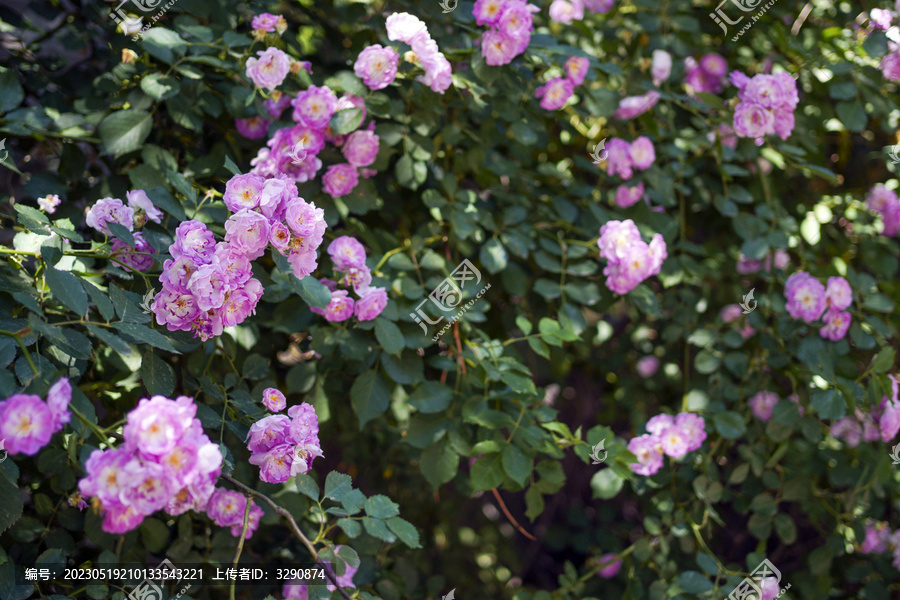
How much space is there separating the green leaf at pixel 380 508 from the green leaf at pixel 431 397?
24cm

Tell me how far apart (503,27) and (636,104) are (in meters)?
0.50

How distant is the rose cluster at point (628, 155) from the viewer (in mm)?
1593

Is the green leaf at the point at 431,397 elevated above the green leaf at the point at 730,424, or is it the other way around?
the green leaf at the point at 431,397

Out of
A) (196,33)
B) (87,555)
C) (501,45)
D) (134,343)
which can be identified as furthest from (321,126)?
(87,555)

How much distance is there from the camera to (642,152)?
5.23 feet

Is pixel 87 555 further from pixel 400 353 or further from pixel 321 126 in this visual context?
pixel 321 126

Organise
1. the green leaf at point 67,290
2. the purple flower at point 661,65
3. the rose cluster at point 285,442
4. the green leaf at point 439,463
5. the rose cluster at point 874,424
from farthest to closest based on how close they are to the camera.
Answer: the purple flower at point 661,65, the rose cluster at point 874,424, the green leaf at point 439,463, the rose cluster at point 285,442, the green leaf at point 67,290

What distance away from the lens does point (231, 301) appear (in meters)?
0.92

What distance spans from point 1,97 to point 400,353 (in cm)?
95

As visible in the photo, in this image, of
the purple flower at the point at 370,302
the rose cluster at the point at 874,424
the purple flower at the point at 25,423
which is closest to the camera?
the purple flower at the point at 25,423
